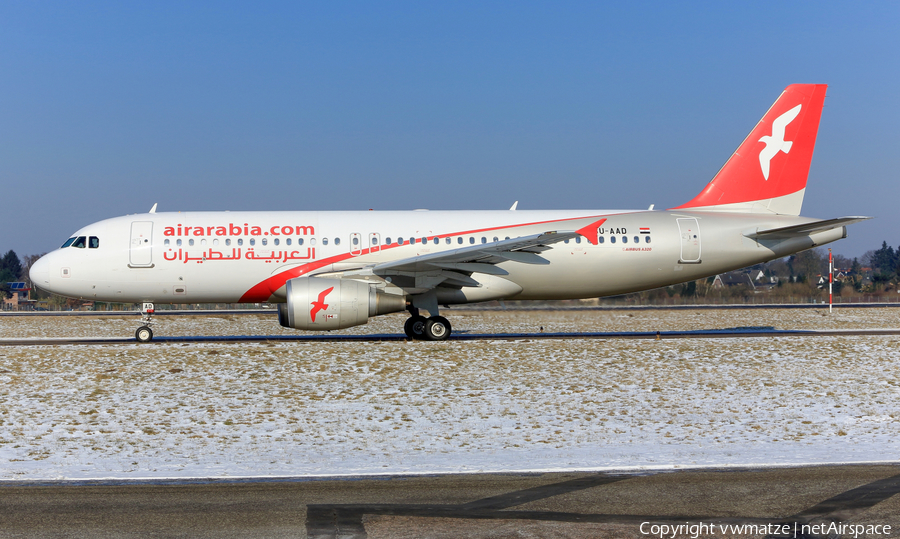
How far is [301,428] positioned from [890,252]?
158746mm

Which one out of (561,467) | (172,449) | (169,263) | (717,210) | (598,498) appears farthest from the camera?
(717,210)

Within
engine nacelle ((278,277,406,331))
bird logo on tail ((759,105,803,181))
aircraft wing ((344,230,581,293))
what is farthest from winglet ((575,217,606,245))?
engine nacelle ((278,277,406,331))

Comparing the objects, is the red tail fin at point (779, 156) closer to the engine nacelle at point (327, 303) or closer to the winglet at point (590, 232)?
the winglet at point (590, 232)

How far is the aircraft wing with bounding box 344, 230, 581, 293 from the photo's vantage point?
18172mm

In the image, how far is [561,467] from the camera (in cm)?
796

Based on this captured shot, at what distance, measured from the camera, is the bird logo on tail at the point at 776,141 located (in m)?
21.7

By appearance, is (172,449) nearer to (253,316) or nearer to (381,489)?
(381,489)

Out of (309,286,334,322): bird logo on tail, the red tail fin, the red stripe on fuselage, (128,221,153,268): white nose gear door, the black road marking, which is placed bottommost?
the black road marking

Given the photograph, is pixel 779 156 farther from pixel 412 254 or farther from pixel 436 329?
pixel 436 329

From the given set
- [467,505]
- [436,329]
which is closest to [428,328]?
[436,329]

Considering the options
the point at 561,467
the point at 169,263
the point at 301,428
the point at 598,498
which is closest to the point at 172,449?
the point at 301,428

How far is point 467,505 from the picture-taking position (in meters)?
6.48

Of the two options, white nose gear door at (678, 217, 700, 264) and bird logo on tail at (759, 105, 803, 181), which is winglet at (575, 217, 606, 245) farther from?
bird logo on tail at (759, 105, 803, 181)

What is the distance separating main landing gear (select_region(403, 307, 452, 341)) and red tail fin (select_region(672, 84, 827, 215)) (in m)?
8.93
